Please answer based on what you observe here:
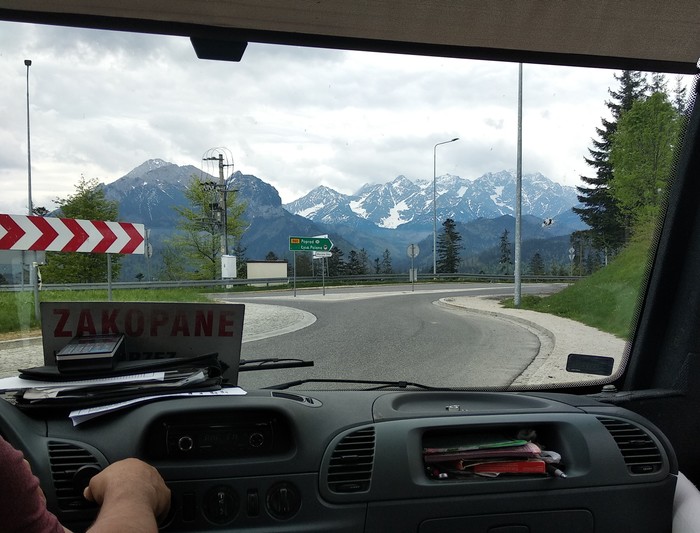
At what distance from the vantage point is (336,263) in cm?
306

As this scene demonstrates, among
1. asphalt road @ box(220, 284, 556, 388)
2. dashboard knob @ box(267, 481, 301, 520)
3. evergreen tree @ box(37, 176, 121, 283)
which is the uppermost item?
evergreen tree @ box(37, 176, 121, 283)

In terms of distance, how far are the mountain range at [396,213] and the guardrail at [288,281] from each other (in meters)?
0.08

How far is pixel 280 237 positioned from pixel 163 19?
1087mm

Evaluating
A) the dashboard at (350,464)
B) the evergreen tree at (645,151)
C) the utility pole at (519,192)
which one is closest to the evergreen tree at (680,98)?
the evergreen tree at (645,151)

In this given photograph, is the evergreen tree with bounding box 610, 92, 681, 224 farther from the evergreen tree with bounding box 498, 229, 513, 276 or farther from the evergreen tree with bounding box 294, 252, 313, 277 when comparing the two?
the evergreen tree with bounding box 294, 252, 313, 277

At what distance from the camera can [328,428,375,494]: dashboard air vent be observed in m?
2.34

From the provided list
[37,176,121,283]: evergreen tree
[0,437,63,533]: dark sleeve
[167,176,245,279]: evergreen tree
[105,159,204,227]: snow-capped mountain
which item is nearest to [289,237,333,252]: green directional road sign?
[167,176,245,279]: evergreen tree

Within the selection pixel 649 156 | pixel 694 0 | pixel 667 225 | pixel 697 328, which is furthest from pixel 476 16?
pixel 697 328

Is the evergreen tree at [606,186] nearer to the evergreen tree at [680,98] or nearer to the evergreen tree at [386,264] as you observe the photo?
the evergreen tree at [680,98]

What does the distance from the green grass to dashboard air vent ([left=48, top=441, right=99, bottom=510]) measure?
96.9 inches

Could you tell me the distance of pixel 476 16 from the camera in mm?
2570

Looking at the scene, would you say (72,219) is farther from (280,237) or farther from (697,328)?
(697,328)

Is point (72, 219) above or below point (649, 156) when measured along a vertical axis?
below

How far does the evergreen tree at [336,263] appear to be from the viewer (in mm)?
3000
